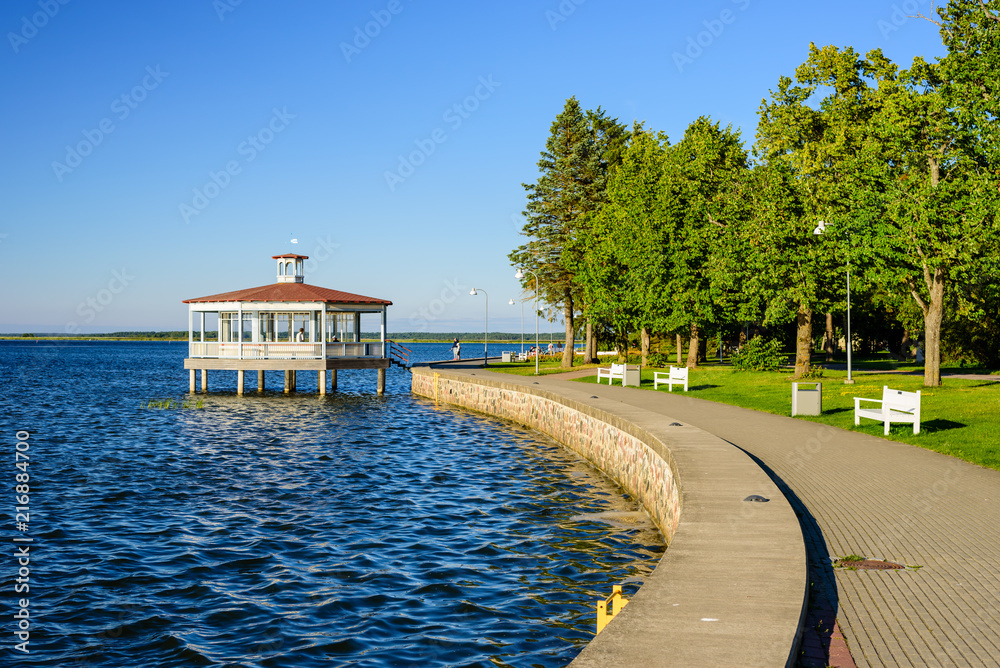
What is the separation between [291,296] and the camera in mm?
43938

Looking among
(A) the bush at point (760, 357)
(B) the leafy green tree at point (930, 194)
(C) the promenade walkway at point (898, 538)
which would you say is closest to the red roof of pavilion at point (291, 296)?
(A) the bush at point (760, 357)

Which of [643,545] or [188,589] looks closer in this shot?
[188,589]

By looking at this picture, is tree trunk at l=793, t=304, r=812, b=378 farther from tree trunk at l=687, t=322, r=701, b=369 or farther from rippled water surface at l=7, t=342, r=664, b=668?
rippled water surface at l=7, t=342, r=664, b=668

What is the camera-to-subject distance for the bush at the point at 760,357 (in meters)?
40.0

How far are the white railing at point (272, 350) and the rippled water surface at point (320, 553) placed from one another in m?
18.0

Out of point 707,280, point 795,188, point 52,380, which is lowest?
point 52,380

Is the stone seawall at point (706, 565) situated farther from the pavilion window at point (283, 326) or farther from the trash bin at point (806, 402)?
the pavilion window at point (283, 326)

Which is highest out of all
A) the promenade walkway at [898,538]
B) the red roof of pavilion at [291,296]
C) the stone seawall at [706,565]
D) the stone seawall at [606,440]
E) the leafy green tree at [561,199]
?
the leafy green tree at [561,199]

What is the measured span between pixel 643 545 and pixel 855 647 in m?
6.55

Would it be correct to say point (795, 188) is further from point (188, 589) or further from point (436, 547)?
point (188, 589)

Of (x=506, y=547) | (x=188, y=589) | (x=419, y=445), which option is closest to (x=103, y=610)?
(x=188, y=589)

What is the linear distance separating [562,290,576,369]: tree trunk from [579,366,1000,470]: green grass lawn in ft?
45.7

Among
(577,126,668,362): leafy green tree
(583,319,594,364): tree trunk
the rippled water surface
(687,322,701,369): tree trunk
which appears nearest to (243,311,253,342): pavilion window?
(577,126,668,362): leafy green tree

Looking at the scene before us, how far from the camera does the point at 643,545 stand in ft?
40.4
